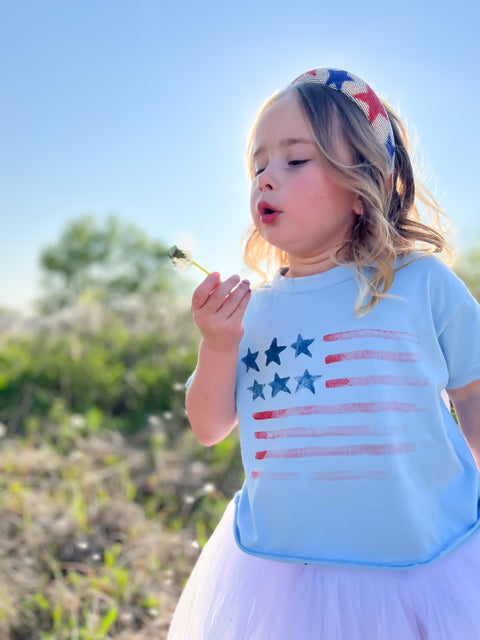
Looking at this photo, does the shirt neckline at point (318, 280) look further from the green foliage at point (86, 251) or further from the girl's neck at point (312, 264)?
the green foliage at point (86, 251)

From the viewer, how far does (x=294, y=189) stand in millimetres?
1468

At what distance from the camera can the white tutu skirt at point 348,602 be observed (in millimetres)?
1221

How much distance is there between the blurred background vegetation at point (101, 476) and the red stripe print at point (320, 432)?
0.73 meters

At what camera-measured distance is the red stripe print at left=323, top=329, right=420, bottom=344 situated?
1.37 m

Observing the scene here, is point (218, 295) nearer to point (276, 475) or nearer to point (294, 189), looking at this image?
point (294, 189)

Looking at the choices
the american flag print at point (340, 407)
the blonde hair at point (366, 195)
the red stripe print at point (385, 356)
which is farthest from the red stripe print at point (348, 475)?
the blonde hair at point (366, 195)

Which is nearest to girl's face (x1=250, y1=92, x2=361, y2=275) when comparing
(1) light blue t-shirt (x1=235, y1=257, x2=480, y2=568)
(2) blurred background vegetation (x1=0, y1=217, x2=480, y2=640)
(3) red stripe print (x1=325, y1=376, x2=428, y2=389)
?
(1) light blue t-shirt (x1=235, y1=257, x2=480, y2=568)

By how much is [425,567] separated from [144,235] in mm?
23963

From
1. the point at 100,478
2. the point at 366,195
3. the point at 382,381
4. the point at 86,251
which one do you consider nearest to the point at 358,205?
the point at 366,195

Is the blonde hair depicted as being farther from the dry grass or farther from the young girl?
the dry grass

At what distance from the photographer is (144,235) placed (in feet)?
80.5

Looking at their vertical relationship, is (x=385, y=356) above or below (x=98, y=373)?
below

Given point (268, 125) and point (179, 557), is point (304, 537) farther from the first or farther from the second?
point (179, 557)

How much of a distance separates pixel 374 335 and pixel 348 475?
1.03ft
